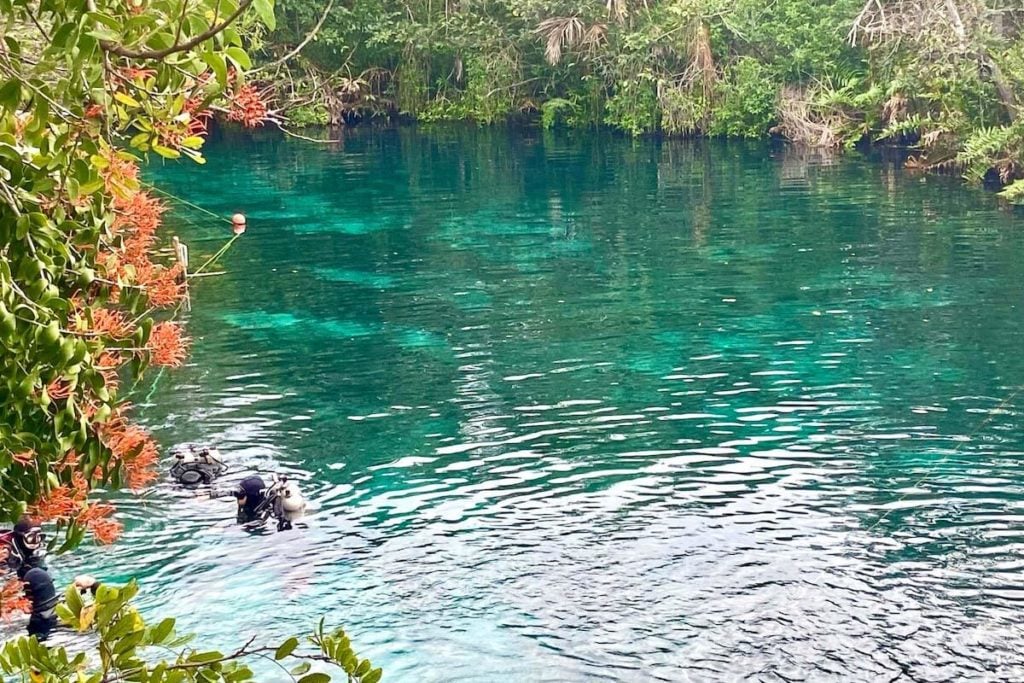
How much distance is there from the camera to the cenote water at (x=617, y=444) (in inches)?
509

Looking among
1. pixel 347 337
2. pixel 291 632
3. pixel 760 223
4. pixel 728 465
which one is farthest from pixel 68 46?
pixel 760 223

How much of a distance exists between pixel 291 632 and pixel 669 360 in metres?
11.2

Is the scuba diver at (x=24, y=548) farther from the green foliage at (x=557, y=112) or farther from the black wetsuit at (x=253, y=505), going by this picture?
the green foliage at (x=557, y=112)

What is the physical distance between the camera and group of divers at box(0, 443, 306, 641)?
42.8 feet

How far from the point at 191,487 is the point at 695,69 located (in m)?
37.1

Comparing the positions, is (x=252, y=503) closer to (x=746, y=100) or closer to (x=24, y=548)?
(x=24, y=548)

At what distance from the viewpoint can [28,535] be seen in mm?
13633

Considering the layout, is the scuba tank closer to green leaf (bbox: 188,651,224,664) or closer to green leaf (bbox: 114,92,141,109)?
green leaf (bbox: 114,92,141,109)

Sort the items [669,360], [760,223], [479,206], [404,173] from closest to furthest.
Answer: [669,360]
[760,223]
[479,206]
[404,173]

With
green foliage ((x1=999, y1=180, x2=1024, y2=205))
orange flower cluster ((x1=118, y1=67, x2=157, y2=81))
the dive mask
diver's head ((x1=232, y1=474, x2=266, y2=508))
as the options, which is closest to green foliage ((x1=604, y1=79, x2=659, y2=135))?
green foliage ((x1=999, y1=180, x2=1024, y2=205))

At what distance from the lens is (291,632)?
12945mm

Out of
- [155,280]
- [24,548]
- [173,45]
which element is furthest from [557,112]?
[173,45]

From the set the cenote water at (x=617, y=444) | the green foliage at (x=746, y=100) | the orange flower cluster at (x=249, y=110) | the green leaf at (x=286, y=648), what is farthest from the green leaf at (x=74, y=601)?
the green foliage at (x=746, y=100)

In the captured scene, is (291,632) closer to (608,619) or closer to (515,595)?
(515,595)
